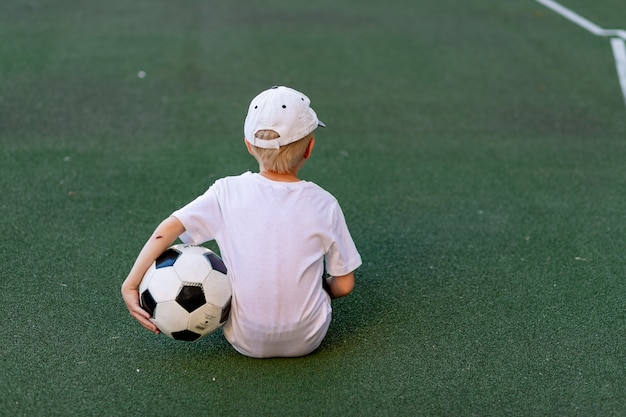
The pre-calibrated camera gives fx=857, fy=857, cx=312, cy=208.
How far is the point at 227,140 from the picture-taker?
6.02 meters

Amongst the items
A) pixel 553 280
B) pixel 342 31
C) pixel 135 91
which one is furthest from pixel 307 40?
pixel 553 280

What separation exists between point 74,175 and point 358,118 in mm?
2196

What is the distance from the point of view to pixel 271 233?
3484mm

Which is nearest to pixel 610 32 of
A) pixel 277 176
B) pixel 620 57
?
pixel 620 57

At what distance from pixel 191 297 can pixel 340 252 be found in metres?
0.65

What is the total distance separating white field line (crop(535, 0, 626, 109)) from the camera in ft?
24.8

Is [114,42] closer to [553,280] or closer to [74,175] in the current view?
[74,175]

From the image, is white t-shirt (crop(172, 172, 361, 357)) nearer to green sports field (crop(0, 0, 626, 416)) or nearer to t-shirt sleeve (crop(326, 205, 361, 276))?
t-shirt sleeve (crop(326, 205, 361, 276))

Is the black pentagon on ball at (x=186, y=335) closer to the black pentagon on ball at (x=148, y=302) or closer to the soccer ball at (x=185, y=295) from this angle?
the soccer ball at (x=185, y=295)

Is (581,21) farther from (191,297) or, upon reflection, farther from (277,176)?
(191,297)

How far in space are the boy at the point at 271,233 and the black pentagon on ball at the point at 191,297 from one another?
0.15 meters

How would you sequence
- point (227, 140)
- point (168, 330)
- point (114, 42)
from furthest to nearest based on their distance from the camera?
point (114, 42) < point (227, 140) < point (168, 330)

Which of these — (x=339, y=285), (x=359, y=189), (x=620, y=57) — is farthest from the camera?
(x=620, y=57)

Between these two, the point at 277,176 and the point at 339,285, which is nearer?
the point at 277,176
